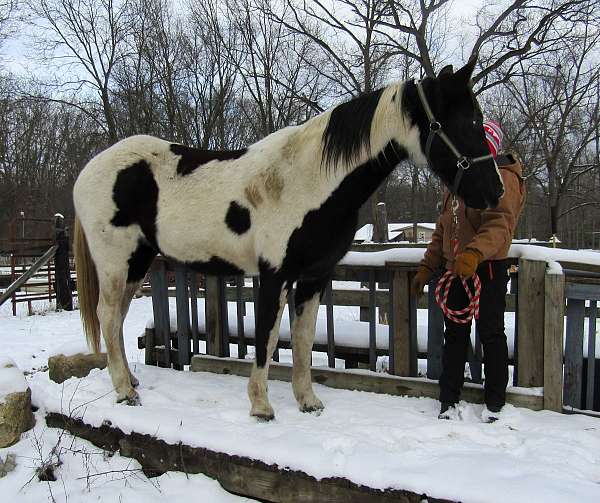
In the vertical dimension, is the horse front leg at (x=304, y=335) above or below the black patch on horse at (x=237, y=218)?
below

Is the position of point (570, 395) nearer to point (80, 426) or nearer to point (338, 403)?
point (338, 403)

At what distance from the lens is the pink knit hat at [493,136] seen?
2583 mm

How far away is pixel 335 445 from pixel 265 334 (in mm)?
791

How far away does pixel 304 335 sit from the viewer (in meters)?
3.04

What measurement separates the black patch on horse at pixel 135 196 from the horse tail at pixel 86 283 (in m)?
0.52

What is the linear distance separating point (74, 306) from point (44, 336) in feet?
11.3

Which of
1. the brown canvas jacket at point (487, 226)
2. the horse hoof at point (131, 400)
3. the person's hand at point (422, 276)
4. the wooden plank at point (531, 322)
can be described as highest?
the brown canvas jacket at point (487, 226)

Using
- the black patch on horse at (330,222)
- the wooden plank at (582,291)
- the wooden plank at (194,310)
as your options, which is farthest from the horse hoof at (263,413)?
the wooden plank at (582,291)

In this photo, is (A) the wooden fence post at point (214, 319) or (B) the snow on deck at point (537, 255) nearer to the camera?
(B) the snow on deck at point (537, 255)

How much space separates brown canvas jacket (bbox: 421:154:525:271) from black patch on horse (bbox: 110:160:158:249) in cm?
196

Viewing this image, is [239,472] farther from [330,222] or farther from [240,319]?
[240,319]

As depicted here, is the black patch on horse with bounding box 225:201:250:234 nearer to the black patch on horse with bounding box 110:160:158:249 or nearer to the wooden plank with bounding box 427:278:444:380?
the black patch on horse with bounding box 110:160:158:249

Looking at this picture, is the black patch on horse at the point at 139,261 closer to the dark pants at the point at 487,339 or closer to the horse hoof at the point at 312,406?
the horse hoof at the point at 312,406

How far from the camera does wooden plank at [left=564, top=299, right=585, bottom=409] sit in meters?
2.82
